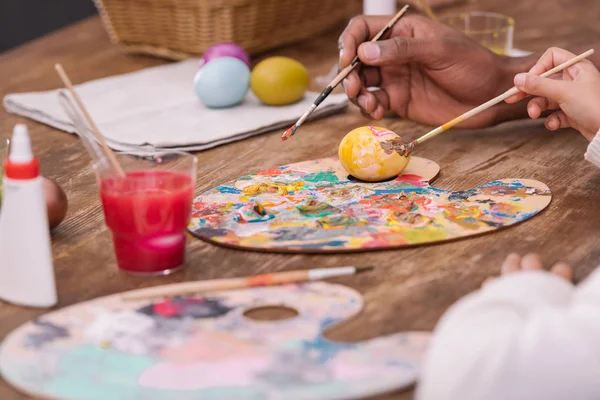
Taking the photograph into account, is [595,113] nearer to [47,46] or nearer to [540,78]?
[540,78]

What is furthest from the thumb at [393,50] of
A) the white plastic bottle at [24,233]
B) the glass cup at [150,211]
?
the white plastic bottle at [24,233]

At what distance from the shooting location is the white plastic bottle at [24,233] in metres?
0.91

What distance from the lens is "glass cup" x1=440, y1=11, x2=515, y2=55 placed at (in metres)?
1.76

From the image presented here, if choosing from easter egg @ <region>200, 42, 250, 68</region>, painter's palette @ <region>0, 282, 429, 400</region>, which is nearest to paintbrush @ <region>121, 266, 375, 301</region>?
painter's palette @ <region>0, 282, 429, 400</region>

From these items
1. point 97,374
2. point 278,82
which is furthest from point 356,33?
point 97,374

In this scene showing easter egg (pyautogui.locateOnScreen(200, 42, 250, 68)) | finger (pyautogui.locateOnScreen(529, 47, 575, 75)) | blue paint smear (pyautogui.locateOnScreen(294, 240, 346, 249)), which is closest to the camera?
blue paint smear (pyautogui.locateOnScreen(294, 240, 346, 249))

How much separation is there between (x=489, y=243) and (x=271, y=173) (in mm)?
383

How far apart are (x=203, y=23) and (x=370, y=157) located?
0.80 metres

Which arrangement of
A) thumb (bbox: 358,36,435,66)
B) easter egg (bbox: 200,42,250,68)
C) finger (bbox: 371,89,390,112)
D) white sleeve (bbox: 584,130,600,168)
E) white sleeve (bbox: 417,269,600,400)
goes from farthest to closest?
easter egg (bbox: 200,42,250,68)
finger (bbox: 371,89,390,112)
thumb (bbox: 358,36,435,66)
white sleeve (bbox: 584,130,600,168)
white sleeve (bbox: 417,269,600,400)

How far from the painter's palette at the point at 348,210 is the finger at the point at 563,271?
0.15 meters

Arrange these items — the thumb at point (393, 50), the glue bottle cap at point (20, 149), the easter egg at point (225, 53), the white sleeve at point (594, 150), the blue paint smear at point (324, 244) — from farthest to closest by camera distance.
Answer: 1. the easter egg at point (225, 53)
2. the thumb at point (393, 50)
3. the white sleeve at point (594, 150)
4. the blue paint smear at point (324, 244)
5. the glue bottle cap at point (20, 149)

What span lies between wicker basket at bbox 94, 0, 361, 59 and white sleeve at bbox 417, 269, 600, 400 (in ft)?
4.22

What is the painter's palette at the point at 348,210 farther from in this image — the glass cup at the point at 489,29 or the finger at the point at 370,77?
the glass cup at the point at 489,29

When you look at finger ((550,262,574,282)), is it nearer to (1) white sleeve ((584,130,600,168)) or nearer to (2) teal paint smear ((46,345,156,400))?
(1) white sleeve ((584,130,600,168))
